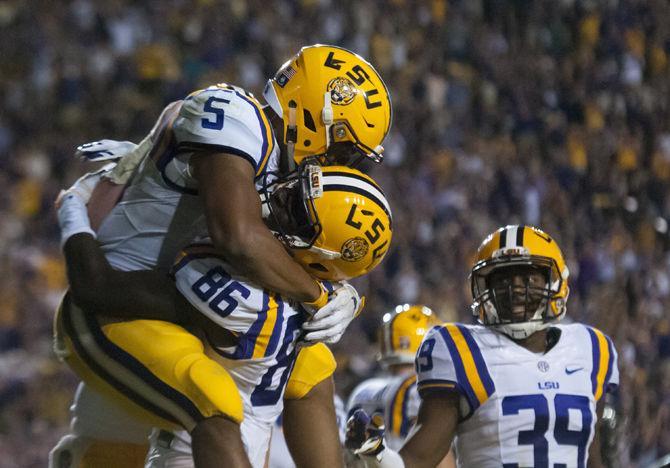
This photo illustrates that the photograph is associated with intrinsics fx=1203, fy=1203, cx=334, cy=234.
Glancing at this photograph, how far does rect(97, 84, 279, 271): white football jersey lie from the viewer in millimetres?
3018

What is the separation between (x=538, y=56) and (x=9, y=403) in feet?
22.3

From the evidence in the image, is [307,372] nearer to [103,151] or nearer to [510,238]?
[510,238]

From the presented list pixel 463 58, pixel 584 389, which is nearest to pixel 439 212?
pixel 463 58

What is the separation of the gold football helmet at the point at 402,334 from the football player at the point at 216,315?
2.18m

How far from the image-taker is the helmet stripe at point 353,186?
3.02 metres

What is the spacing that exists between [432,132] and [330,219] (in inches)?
284

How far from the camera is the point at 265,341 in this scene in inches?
118

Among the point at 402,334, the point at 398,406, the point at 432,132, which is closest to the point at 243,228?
the point at 398,406

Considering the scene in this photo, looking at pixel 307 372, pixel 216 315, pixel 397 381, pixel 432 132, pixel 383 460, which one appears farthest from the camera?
pixel 432 132

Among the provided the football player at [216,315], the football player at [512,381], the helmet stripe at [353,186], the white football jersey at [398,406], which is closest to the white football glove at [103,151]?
the football player at [216,315]

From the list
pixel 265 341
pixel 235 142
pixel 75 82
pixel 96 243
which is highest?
pixel 75 82

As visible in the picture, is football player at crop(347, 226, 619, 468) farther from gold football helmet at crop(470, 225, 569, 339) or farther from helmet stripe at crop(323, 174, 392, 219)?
helmet stripe at crop(323, 174, 392, 219)

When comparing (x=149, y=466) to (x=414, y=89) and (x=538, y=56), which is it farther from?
(x=538, y=56)

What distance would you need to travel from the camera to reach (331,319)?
3.04 metres
